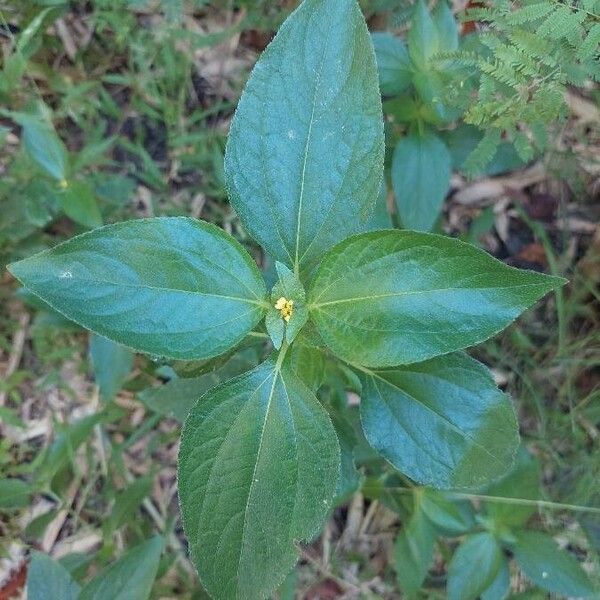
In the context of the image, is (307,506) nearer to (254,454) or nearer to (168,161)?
(254,454)

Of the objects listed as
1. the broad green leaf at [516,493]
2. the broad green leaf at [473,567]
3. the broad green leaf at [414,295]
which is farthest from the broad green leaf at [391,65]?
the broad green leaf at [473,567]

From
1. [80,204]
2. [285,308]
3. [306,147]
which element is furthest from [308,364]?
[80,204]

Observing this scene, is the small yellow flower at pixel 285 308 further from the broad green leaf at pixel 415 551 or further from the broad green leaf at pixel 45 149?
the broad green leaf at pixel 45 149

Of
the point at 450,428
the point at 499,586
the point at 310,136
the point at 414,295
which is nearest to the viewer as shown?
the point at 414,295

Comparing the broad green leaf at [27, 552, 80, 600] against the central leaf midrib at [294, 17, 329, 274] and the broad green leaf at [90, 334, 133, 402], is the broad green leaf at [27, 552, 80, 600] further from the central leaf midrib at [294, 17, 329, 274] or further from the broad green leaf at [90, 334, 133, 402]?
the central leaf midrib at [294, 17, 329, 274]

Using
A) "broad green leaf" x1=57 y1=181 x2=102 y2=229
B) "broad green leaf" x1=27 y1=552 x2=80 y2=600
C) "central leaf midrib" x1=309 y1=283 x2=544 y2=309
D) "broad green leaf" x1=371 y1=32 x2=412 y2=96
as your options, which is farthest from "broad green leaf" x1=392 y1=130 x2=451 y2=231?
"broad green leaf" x1=27 y1=552 x2=80 y2=600

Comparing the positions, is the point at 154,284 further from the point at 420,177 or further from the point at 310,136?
the point at 420,177
